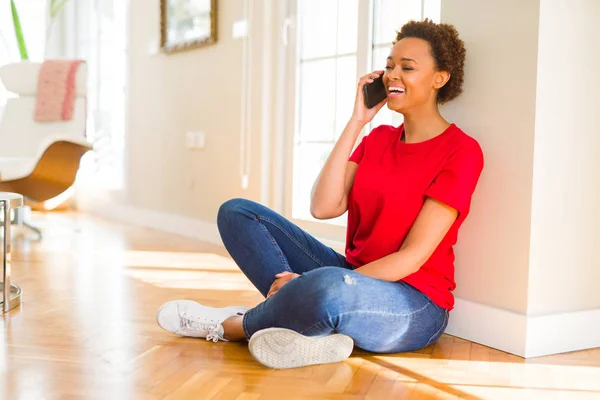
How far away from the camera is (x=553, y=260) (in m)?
1.97

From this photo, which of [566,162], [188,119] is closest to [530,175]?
[566,162]

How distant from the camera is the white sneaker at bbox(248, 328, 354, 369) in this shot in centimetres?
169

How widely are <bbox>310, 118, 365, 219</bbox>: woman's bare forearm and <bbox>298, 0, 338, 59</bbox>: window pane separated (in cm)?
142

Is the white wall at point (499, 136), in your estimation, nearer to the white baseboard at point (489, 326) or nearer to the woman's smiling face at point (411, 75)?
the white baseboard at point (489, 326)

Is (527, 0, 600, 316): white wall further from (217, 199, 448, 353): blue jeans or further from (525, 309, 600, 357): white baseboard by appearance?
(217, 199, 448, 353): blue jeans

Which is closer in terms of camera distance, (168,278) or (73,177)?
(168,278)

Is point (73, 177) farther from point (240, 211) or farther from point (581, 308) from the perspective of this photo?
point (581, 308)

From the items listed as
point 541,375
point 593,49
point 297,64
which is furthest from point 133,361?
point 297,64

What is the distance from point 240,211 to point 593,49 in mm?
1055

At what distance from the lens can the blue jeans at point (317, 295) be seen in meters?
1.67

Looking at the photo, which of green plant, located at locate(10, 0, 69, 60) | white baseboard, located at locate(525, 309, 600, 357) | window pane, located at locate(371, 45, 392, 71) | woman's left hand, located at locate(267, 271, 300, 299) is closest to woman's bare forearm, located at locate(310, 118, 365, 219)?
woman's left hand, located at locate(267, 271, 300, 299)

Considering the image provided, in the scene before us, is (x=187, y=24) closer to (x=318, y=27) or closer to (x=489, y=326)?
(x=318, y=27)

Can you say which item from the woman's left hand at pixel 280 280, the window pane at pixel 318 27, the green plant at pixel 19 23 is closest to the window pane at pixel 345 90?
the window pane at pixel 318 27

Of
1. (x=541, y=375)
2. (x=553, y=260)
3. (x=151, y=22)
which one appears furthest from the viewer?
(x=151, y=22)
